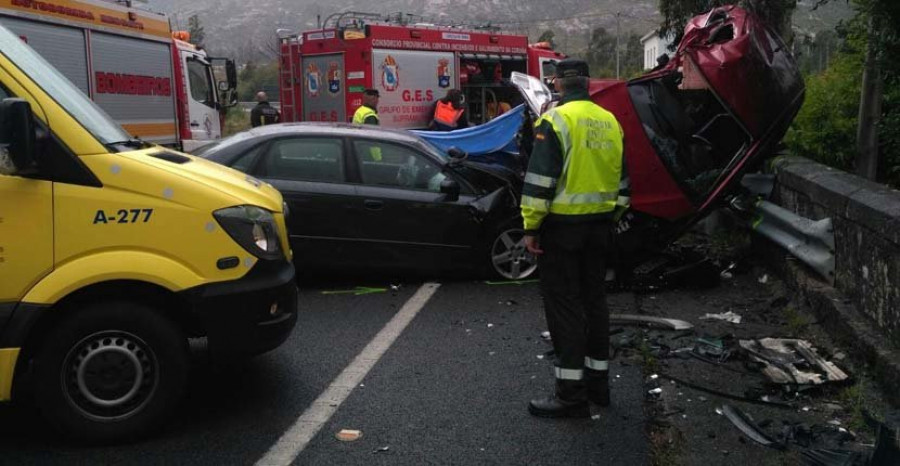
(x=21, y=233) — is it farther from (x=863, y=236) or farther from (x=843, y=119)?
(x=843, y=119)

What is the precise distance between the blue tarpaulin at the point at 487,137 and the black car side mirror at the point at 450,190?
208 cm

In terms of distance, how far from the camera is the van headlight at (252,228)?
14.8 feet

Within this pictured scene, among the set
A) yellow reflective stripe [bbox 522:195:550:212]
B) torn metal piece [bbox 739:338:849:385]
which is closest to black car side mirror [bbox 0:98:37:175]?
yellow reflective stripe [bbox 522:195:550:212]

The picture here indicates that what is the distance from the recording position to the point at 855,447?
165 inches

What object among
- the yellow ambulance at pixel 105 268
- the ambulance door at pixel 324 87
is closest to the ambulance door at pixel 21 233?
the yellow ambulance at pixel 105 268

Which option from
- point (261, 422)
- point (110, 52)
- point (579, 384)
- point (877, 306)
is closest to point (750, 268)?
point (877, 306)

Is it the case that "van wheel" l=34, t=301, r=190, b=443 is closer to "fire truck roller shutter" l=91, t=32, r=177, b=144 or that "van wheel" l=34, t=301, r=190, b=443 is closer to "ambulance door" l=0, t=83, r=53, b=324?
"ambulance door" l=0, t=83, r=53, b=324

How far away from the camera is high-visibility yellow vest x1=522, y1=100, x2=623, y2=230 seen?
4.71m

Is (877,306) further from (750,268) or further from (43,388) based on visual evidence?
(43,388)

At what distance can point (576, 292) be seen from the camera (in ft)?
15.9

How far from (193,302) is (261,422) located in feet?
2.62

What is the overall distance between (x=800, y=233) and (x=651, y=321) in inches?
54.4

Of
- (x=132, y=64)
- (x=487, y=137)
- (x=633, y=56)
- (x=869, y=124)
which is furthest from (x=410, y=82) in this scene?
(x=633, y=56)

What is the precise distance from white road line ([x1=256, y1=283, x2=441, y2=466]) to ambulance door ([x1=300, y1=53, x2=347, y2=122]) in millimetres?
8872
